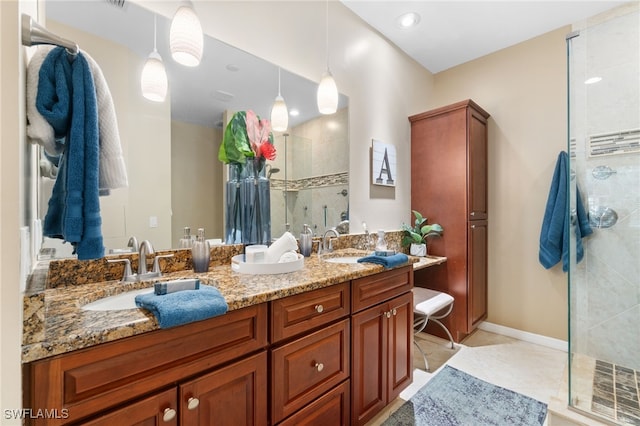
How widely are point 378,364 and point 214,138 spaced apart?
150 cm

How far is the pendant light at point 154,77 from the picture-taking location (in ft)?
4.04

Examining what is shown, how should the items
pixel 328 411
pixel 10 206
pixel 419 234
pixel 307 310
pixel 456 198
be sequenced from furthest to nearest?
pixel 419 234 → pixel 456 198 → pixel 328 411 → pixel 307 310 → pixel 10 206

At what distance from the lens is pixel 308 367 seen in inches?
43.9

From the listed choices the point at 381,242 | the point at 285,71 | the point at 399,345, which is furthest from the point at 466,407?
the point at 285,71

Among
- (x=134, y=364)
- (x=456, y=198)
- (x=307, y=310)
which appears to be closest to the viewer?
(x=134, y=364)

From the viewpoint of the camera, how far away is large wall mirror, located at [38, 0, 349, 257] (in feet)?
3.75

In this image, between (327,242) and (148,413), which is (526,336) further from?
(148,413)

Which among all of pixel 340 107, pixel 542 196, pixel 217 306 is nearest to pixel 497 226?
pixel 542 196

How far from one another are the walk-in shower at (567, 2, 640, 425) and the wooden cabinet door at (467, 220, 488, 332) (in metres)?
0.69

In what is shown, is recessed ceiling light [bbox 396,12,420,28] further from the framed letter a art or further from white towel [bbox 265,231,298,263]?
white towel [bbox 265,231,298,263]

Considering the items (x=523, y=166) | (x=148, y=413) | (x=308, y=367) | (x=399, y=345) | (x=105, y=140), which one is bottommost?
(x=399, y=345)

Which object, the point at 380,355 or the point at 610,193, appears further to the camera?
the point at 610,193

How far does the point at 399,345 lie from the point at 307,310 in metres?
0.80

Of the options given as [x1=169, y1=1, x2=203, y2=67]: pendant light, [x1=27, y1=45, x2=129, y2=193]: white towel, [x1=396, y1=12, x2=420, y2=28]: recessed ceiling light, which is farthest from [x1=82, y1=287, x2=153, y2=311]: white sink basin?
[x1=396, y1=12, x2=420, y2=28]: recessed ceiling light
